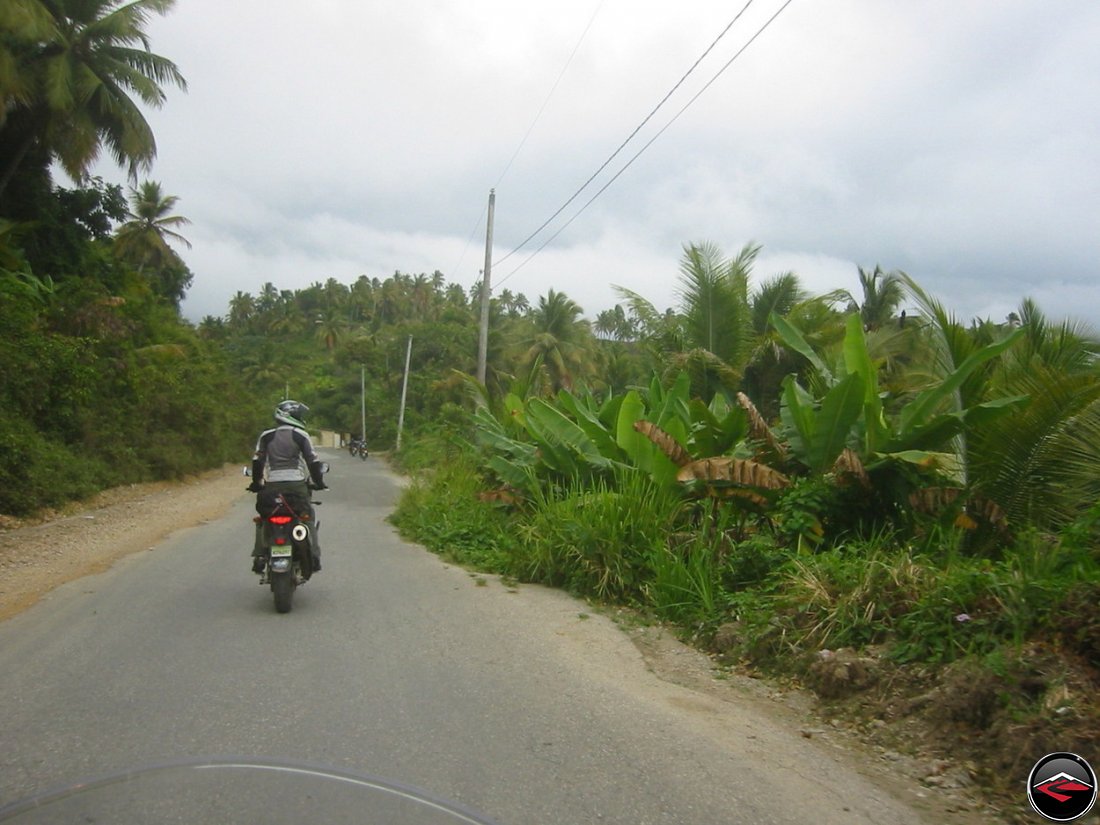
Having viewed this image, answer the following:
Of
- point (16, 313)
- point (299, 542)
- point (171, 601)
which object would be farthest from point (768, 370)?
point (16, 313)

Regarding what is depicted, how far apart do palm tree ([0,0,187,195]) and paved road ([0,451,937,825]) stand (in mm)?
17875

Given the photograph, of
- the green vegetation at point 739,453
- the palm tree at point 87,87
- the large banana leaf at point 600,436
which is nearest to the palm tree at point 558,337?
the green vegetation at point 739,453

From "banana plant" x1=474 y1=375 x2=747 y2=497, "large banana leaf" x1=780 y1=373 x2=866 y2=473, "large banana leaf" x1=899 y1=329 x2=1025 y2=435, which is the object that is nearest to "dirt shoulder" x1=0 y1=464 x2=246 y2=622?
"banana plant" x1=474 y1=375 x2=747 y2=497

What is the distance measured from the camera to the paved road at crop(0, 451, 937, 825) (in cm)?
427

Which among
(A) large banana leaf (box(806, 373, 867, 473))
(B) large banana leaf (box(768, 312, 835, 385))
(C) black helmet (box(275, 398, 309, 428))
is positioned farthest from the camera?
(B) large banana leaf (box(768, 312, 835, 385))

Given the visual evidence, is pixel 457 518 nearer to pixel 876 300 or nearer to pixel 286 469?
pixel 286 469

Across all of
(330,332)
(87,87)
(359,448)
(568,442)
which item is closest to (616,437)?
(568,442)

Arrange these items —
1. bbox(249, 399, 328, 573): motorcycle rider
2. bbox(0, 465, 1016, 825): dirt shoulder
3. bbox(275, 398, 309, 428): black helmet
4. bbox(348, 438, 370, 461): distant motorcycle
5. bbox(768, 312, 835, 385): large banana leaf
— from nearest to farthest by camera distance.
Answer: bbox(0, 465, 1016, 825): dirt shoulder
bbox(249, 399, 328, 573): motorcycle rider
bbox(275, 398, 309, 428): black helmet
bbox(768, 312, 835, 385): large banana leaf
bbox(348, 438, 370, 461): distant motorcycle

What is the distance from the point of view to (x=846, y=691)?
570 centimetres

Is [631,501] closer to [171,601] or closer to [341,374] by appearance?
[171,601]

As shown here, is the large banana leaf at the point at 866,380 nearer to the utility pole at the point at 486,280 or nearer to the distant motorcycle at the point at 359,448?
the utility pole at the point at 486,280

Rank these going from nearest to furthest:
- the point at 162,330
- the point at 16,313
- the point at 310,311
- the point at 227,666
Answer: the point at 227,666 < the point at 16,313 < the point at 162,330 < the point at 310,311

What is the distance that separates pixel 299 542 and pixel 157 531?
7.74 metres

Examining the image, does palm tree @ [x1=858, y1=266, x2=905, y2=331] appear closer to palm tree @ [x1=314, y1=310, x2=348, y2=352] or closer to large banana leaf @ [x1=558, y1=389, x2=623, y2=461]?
large banana leaf @ [x1=558, y1=389, x2=623, y2=461]
